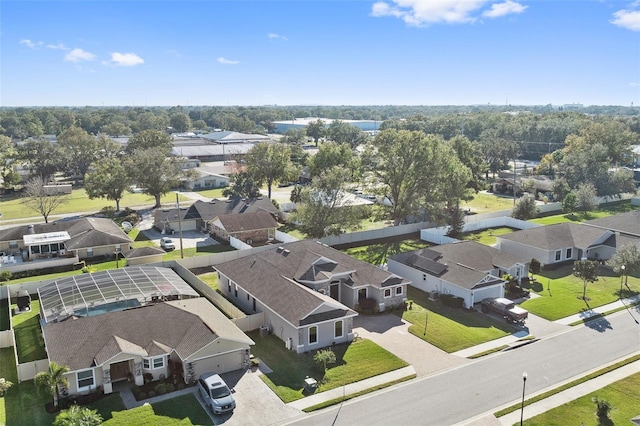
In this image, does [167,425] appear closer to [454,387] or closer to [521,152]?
[454,387]

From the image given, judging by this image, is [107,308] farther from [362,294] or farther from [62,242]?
[62,242]

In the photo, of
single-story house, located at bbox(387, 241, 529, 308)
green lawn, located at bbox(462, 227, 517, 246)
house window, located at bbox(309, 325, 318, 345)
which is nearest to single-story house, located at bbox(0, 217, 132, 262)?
single-story house, located at bbox(387, 241, 529, 308)

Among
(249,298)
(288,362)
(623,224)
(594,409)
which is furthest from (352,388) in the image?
(623,224)

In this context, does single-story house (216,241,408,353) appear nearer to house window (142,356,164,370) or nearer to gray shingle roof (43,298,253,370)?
gray shingle roof (43,298,253,370)

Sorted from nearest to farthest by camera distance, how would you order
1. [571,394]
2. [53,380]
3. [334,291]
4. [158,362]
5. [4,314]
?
[53,380]
[571,394]
[158,362]
[4,314]
[334,291]

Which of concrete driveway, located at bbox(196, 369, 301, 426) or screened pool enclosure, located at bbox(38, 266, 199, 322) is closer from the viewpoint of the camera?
concrete driveway, located at bbox(196, 369, 301, 426)

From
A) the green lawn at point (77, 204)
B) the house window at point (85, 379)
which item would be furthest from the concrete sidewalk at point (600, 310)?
the green lawn at point (77, 204)
